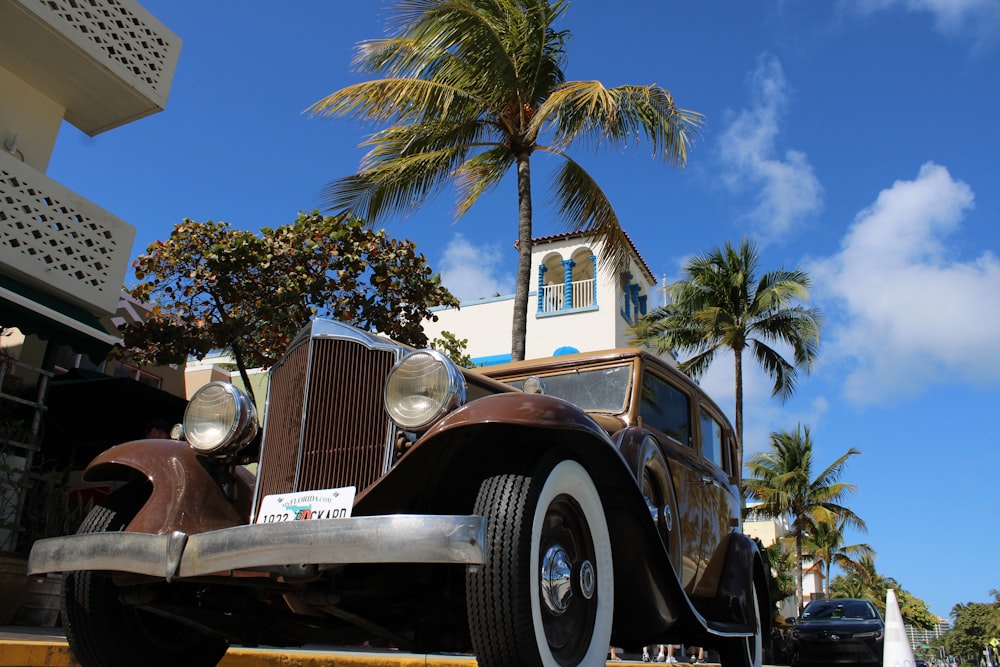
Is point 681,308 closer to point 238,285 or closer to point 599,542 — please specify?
point 238,285

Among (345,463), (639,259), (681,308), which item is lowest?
→ (345,463)

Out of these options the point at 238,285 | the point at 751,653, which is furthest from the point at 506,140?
the point at 751,653

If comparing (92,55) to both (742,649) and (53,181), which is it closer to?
(53,181)

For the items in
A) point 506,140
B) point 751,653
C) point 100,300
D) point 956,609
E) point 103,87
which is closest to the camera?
point 751,653

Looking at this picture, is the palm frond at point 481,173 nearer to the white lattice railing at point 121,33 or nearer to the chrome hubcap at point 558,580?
the white lattice railing at point 121,33

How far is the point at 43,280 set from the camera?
8.30 metres

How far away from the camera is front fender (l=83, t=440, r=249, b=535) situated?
2.86m

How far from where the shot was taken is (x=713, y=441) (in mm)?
5125

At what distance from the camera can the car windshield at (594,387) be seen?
422 centimetres

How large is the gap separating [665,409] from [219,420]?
95.0 inches

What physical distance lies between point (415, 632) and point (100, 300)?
25.1 feet

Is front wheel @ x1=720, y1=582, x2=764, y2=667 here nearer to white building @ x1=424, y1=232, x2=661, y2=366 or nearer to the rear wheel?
the rear wheel

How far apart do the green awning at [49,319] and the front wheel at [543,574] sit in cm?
664

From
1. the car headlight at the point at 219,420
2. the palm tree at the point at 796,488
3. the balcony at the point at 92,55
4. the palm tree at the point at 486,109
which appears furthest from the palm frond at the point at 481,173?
the palm tree at the point at 796,488
